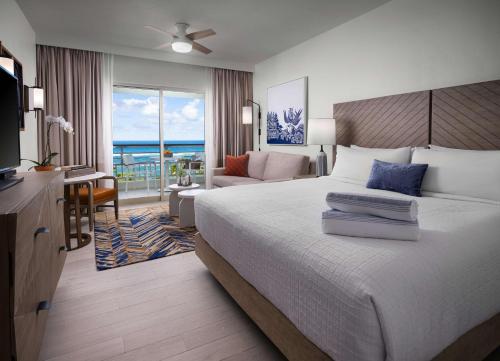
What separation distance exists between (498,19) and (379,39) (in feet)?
3.81

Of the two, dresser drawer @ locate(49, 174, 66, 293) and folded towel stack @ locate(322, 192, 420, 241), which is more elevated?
folded towel stack @ locate(322, 192, 420, 241)

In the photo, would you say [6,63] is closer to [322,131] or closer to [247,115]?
[322,131]

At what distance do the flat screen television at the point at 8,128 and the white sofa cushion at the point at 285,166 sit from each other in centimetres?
324

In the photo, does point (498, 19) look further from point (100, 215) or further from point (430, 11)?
point (100, 215)

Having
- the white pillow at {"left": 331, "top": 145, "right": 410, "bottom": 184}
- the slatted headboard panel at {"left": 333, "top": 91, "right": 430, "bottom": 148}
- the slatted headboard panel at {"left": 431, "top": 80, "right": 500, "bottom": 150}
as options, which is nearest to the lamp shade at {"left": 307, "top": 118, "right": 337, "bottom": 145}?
the slatted headboard panel at {"left": 333, "top": 91, "right": 430, "bottom": 148}

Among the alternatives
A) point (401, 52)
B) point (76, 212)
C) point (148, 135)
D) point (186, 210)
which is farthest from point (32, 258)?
point (148, 135)

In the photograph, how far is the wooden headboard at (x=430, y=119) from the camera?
8.20 feet

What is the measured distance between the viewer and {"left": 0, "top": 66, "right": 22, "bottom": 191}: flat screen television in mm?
1676

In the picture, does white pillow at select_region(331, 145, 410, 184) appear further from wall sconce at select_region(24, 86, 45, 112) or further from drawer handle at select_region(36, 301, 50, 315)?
wall sconce at select_region(24, 86, 45, 112)

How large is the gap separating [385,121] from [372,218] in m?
2.36

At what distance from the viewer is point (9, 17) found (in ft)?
9.96

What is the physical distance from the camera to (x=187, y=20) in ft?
12.4

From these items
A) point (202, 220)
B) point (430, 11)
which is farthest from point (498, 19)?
point (202, 220)

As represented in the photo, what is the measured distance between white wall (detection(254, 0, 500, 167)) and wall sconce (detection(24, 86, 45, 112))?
3.48 meters
